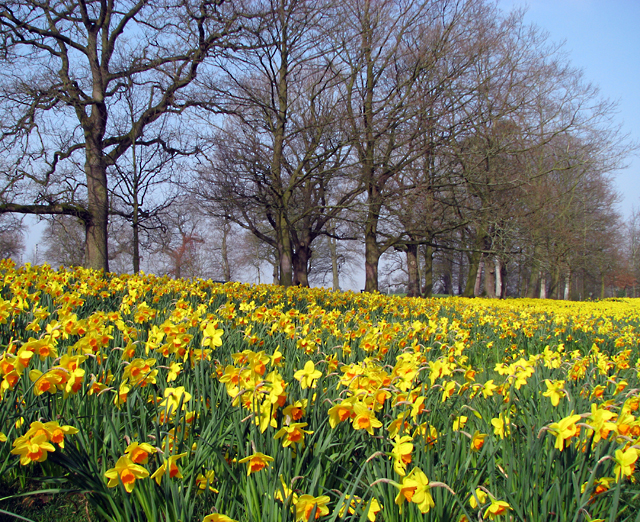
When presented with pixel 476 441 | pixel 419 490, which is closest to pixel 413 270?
pixel 476 441

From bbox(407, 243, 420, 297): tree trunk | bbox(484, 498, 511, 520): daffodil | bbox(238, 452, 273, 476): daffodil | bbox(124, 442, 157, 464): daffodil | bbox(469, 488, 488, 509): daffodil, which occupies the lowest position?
bbox(469, 488, 488, 509): daffodil

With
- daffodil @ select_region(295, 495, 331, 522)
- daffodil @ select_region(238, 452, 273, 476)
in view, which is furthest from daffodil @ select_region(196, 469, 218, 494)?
daffodil @ select_region(295, 495, 331, 522)

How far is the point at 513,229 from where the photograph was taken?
12.0 m

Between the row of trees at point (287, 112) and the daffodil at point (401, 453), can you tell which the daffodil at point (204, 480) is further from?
the row of trees at point (287, 112)

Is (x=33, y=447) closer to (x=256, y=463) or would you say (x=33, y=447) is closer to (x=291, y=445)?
(x=256, y=463)

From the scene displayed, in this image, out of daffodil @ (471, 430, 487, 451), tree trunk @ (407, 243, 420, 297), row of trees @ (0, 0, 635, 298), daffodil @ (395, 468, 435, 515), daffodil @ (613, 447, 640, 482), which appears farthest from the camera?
tree trunk @ (407, 243, 420, 297)

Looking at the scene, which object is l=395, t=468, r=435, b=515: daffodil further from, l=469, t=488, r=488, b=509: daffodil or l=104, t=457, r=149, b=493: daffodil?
l=104, t=457, r=149, b=493: daffodil

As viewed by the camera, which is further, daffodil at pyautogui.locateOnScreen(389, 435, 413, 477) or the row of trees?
the row of trees

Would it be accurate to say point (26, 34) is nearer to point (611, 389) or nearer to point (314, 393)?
point (314, 393)

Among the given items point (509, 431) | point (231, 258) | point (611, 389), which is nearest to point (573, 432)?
point (509, 431)

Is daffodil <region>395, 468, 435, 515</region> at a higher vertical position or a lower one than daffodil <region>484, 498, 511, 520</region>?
higher

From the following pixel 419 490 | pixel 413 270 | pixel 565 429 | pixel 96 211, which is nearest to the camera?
pixel 419 490

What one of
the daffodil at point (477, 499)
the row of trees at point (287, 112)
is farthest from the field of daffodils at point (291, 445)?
the row of trees at point (287, 112)

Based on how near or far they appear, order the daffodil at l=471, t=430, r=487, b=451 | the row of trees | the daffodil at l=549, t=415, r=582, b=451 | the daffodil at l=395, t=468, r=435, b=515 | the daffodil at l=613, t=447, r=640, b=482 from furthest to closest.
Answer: the row of trees, the daffodil at l=471, t=430, r=487, b=451, the daffodil at l=549, t=415, r=582, b=451, the daffodil at l=613, t=447, r=640, b=482, the daffodil at l=395, t=468, r=435, b=515
